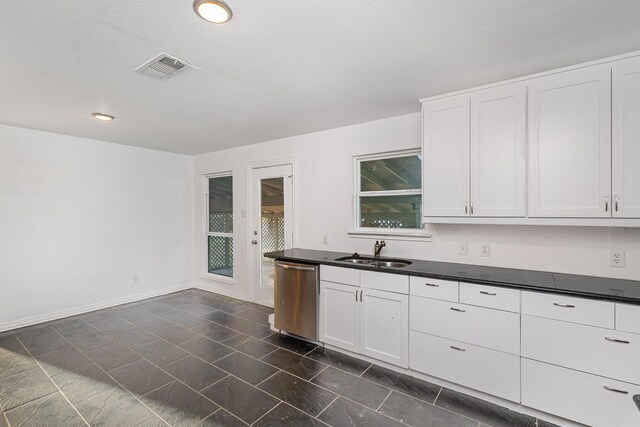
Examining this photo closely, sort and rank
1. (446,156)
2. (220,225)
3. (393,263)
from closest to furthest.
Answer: (446,156) → (393,263) → (220,225)

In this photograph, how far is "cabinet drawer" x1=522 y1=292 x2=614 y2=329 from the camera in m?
1.85

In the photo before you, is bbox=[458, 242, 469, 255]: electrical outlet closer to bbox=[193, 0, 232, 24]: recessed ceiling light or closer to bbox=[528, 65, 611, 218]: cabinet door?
bbox=[528, 65, 611, 218]: cabinet door

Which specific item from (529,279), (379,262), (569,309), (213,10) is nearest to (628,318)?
(569,309)

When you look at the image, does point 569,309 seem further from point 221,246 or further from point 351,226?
point 221,246

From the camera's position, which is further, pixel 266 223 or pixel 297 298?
pixel 266 223

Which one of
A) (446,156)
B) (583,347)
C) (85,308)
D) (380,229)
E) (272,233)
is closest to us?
(583,347)

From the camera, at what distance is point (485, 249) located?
2.80 metres

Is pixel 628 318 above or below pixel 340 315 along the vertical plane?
above

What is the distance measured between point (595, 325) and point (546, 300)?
267mm

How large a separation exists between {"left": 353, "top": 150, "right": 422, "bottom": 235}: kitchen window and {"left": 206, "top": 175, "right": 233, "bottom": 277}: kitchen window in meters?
2.50

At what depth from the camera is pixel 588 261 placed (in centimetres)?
239

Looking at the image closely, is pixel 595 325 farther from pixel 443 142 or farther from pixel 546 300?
pixel 443 142

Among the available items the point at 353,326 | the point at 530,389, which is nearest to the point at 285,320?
the point at 353,326

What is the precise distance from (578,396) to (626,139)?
1695mm
